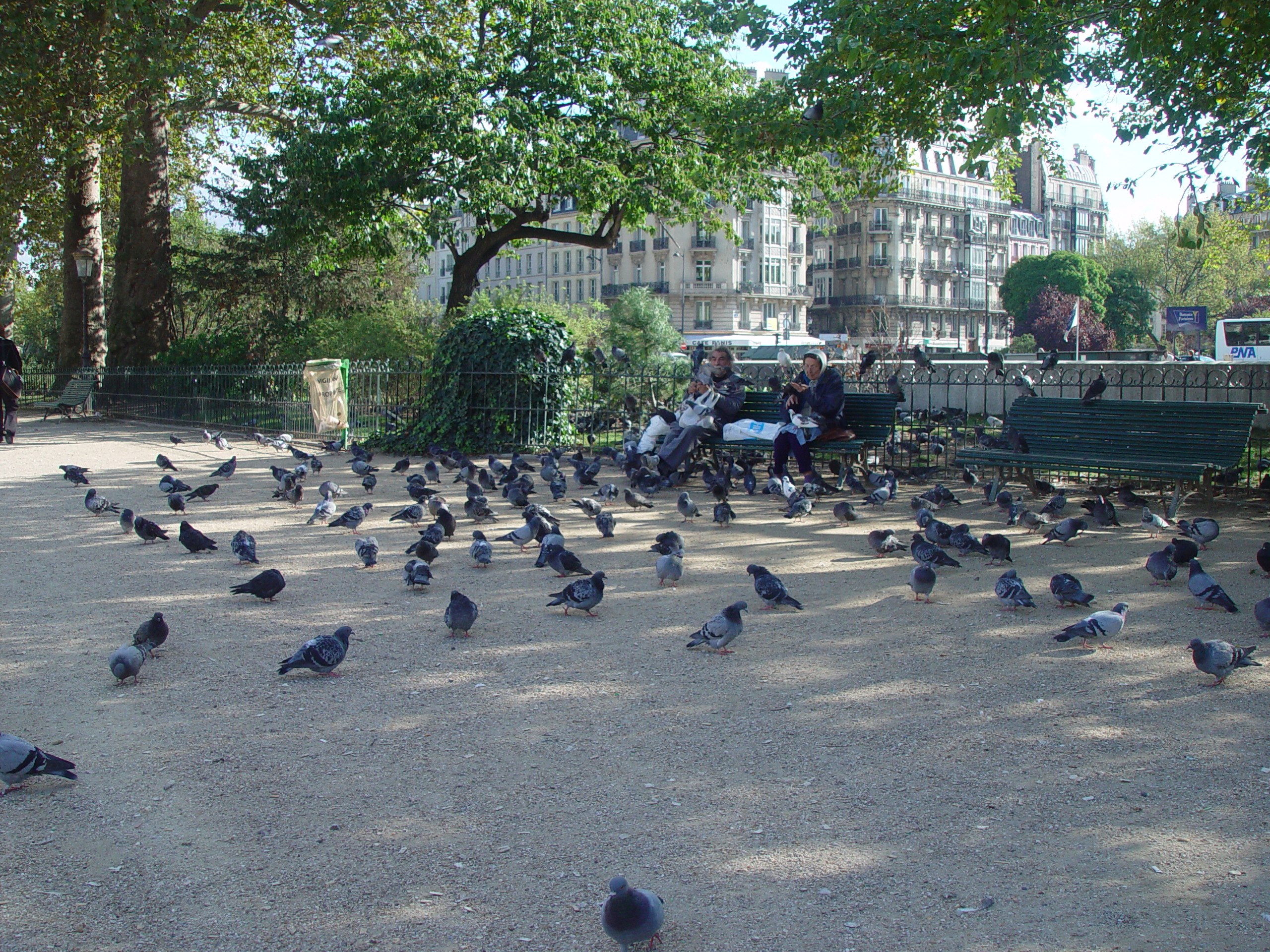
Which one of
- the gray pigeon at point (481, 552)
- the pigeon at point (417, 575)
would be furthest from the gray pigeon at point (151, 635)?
the gray pigeon at point (481, 552)

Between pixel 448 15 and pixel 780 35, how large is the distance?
1208 centimetres

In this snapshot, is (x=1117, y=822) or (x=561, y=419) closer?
(x=1117, y=822)

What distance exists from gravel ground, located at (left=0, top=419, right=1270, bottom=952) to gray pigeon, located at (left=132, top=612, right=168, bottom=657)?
228mm

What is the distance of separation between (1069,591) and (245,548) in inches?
237

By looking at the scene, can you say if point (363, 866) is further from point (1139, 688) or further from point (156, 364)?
point (156, 364)

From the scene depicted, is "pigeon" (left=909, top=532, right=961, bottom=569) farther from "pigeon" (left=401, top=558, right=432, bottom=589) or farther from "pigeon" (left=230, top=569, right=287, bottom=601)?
"pigeon" (left=230, top=569, right=287, bottom=601)

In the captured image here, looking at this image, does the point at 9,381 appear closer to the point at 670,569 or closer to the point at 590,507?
the point at 590,507

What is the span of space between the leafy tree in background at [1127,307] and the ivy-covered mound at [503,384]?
2687 inches

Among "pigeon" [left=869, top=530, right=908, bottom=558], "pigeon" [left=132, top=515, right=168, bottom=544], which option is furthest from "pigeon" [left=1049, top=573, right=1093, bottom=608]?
"pigeon" [left=132, top=515, right=168, bottom=544]

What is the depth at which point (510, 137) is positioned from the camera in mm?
19344

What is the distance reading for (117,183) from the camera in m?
32.3

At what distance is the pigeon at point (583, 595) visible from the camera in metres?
6.41

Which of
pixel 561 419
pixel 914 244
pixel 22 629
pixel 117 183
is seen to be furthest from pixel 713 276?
pixel 22 629

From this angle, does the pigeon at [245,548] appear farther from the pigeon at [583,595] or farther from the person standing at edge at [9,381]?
the person standing at edge at [9,381]
